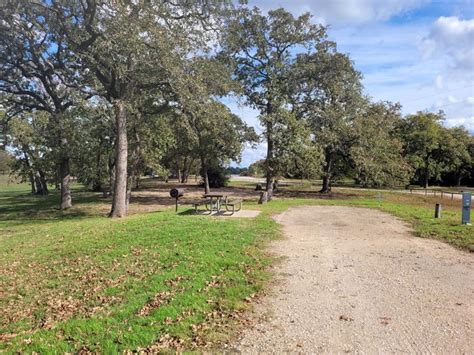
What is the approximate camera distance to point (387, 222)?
1134 cm

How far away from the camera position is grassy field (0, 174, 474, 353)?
12.6 ft

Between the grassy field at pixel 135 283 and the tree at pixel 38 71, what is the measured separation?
878 cm

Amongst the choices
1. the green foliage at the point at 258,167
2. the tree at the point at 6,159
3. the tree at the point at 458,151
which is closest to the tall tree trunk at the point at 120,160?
the green foliage at the point at 258,167

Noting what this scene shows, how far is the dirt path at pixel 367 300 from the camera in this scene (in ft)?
11.9

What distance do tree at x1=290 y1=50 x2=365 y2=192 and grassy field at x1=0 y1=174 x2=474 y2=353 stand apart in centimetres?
1385

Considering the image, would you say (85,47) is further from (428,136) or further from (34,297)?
(428,136)

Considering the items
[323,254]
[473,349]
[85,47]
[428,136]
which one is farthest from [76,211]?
[428,136]

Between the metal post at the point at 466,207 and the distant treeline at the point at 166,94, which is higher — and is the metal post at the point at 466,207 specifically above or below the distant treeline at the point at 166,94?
below

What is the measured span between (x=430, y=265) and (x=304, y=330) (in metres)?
3.58

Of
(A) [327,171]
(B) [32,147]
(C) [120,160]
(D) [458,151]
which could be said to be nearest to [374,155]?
(A) [327,171]

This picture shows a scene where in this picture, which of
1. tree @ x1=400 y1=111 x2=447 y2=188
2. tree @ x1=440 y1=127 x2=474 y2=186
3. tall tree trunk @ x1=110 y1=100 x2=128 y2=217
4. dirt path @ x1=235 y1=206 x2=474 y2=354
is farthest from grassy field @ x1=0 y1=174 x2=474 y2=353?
tree @ x1=440 y1=127 x2=474 y2=186

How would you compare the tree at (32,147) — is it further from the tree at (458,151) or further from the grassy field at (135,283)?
the tree at (458,151)

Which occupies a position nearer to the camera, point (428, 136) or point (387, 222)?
point (387, 222)

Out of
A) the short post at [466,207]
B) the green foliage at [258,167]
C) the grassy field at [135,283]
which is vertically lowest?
the grassy field at [135,283]
